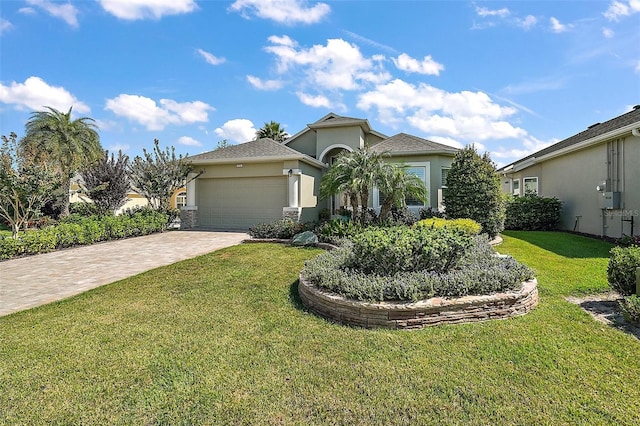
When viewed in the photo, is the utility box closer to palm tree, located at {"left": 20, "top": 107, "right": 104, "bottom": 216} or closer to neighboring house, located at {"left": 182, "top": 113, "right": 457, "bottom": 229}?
neighboring house, located at {"left": 182, "top": 113, "right": 457, "bottom": 229}

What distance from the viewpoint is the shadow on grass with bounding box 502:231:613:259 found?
8.97 m

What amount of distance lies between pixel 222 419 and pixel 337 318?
2.27m

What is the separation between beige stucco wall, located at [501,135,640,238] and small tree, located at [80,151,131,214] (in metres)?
20.3

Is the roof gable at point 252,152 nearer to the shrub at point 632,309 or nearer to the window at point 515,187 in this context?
the shrub at point 632,309

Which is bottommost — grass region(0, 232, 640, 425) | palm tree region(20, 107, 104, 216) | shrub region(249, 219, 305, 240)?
grass region(0, 232, 640, 425)

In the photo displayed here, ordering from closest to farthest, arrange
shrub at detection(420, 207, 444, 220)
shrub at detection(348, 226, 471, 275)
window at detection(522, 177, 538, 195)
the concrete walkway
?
shrub at detection(348, 226, 471, 275) < the concrete walkway < shrub at detection(420, 207, 444, 220) < window at detection(522, 177, 538, 195)

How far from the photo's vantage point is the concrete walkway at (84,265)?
6.07m

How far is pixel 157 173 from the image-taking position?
14.8 meters

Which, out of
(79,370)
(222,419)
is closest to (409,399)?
(222,419)

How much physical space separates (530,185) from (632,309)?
15.2m

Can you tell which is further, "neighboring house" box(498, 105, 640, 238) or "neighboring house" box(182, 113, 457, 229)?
"neighboring house" box(182, 113, 457, 229)

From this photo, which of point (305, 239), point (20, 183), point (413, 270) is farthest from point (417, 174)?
point (20, 183)

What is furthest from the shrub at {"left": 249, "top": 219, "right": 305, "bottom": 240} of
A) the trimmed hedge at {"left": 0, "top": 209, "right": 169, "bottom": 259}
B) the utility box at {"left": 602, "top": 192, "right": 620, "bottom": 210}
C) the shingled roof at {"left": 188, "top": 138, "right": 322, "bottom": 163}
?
the utility box at {"left": 602, "top": 192, "right": 620, "bottom": 210}

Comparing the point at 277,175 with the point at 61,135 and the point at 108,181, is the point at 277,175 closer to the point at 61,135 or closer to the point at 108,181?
the point at 108,181
